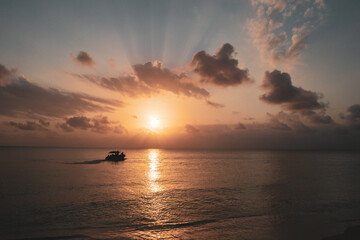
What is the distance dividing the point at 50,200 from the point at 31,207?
12.7 ft

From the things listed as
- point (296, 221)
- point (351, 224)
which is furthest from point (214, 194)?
point (351, 224)

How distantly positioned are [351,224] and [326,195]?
16645 mm

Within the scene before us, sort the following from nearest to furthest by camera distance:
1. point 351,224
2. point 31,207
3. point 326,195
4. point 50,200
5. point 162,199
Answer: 1. point 351,224
2. point 31,207
3. point 50,200
4. point 162,199
5. point 326,195

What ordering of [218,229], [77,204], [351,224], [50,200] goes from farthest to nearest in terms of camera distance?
[50,200] < [77,204] < [351,224] < [218,229]

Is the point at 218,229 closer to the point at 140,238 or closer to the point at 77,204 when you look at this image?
the point at 140,238

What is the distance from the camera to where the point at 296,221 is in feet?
77.0

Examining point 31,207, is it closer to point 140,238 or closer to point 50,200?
point 50,200

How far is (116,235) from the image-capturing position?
19.5 metres

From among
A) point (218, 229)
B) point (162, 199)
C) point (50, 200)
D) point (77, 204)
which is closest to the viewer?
point (218, 229)

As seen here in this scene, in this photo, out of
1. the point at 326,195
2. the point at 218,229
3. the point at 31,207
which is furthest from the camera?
the point at 326,195

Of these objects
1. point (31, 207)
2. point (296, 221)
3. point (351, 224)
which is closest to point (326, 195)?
point (351, 224)

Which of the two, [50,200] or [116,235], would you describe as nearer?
[116,235]

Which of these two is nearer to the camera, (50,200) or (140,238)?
(140,238)

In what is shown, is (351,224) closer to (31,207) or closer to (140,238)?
(140,238)
